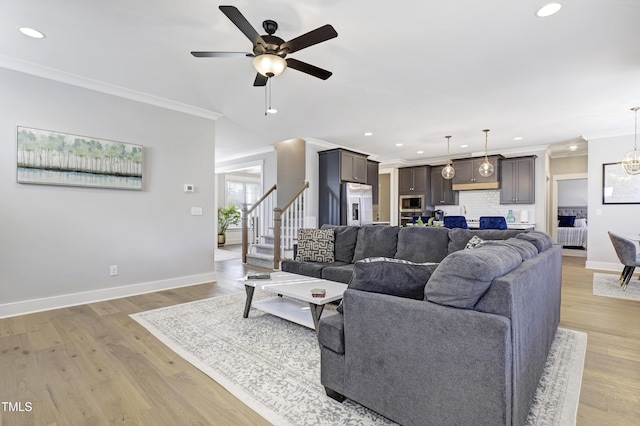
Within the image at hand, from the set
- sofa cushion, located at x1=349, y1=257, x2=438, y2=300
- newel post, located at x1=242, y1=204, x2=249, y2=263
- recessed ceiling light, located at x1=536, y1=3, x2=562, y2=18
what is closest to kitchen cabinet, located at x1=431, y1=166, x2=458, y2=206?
newel post, located at x1=242, y1=204, x2=249, y2=263

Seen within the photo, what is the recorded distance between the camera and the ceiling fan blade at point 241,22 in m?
1.86

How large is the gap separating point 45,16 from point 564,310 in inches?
228

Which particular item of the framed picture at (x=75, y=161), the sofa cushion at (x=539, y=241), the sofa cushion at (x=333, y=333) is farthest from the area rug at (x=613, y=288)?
the framed picture at (x=75, y=161)

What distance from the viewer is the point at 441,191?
8273mm

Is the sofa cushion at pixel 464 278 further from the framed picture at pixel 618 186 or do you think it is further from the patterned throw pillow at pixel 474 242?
the framed picture at pixel 618 186

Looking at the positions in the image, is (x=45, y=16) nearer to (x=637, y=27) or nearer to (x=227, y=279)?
(x=227, y=279)

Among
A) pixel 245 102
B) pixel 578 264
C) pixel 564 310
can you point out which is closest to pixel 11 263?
pixel 245 102

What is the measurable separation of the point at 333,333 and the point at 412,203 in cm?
732

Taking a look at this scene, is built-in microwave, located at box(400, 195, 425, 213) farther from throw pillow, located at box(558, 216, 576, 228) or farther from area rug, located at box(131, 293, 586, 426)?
area rug, located at box(131, 293, 586, 426)

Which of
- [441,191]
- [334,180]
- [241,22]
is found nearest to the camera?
[241,22]

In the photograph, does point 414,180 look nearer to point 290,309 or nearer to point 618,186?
point 618,186

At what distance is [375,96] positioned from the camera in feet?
13.0

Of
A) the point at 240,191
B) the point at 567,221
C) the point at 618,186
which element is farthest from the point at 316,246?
the point at 567,221

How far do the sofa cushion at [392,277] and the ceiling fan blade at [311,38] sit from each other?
156 cm
